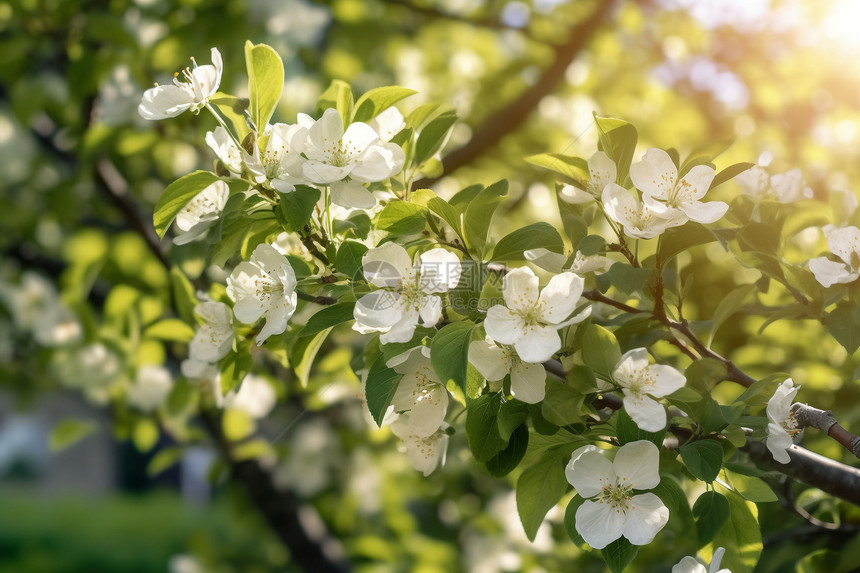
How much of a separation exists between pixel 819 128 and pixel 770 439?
8.24 feet

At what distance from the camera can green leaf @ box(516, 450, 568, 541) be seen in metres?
0.74

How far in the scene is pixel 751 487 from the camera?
77 centimetres

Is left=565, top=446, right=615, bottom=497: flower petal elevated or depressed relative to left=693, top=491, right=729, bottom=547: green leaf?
elevated

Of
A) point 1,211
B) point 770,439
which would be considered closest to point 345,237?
point 770,439

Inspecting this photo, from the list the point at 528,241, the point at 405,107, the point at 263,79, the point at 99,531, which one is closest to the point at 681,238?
the point at 528,241

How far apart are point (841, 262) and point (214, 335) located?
0.79 m

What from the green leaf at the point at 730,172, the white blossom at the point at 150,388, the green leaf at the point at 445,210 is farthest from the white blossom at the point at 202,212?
the white blossom at the point at 150,388

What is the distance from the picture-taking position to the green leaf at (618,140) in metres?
0.78

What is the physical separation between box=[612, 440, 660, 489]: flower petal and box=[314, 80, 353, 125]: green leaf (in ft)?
1.55

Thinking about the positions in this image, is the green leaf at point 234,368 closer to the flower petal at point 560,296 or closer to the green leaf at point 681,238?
the flower petal at point 560,296

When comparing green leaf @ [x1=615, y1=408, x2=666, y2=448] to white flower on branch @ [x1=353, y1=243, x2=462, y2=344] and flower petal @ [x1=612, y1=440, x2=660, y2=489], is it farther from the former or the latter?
white flower on branch @ [x1=353, y1=243, x2=462, y2=344]

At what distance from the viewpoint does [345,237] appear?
82 cm

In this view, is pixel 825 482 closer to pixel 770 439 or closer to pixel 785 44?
pixel 770 439

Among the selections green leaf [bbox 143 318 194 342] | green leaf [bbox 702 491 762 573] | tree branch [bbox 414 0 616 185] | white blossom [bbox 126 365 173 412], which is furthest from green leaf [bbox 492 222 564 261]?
tree branch [bbox 414 0 616 185]
